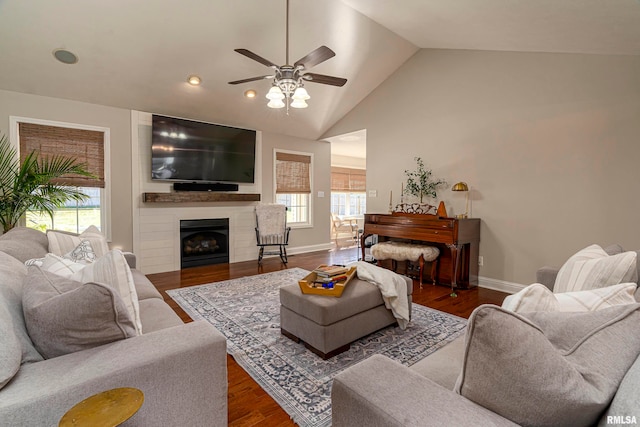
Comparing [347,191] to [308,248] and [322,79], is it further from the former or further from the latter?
[322,79]

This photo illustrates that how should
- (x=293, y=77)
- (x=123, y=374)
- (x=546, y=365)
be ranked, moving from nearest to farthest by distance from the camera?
1. (x=546, y=365)
2. (x=123, y=374)
3. (x=293, y=77)

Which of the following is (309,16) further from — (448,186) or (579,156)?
(579,156)

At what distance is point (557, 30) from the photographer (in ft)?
9.27

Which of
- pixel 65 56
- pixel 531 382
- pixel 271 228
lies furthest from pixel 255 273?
pixel 531 382

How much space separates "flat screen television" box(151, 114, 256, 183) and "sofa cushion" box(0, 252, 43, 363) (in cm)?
341

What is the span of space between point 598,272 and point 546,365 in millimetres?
1202

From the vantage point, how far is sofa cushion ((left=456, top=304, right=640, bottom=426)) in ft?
2.28

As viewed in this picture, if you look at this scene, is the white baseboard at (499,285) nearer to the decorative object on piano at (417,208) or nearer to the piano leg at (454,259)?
the piano leg at (454,259)

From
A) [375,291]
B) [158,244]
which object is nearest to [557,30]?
[375,291]

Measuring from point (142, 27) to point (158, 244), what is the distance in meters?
2.93

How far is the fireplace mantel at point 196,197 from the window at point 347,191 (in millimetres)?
3750

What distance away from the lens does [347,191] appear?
9.23 meters

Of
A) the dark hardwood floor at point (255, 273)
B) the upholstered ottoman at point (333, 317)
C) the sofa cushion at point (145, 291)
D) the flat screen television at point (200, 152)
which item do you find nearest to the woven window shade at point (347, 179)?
the dark hardwood floor at point (255, 273)

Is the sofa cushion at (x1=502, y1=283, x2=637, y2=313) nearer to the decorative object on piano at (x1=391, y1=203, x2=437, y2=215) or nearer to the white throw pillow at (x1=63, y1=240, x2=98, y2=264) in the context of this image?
the white throw pillow at (x1=63, y1=240, x2=98, y2=264)
